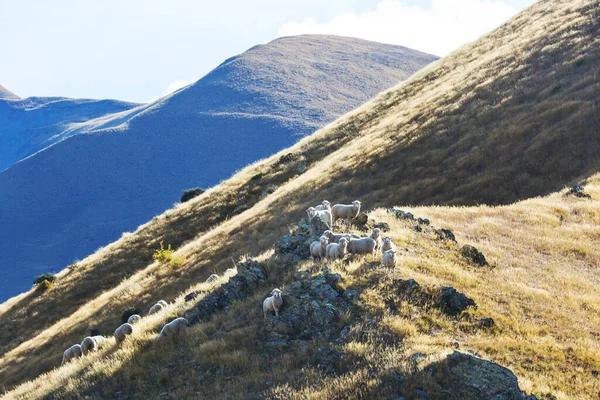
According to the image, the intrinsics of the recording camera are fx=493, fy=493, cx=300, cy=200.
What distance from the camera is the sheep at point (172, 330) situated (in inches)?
518

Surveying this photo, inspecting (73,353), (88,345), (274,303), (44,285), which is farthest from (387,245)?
(44,285)

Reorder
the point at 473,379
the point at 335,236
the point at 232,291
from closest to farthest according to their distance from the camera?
the point at 473,379 → the point at 232,291 → the point at 335,236

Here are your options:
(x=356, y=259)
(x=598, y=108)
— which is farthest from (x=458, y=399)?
(x=598, y=108)

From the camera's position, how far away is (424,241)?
58.0ft

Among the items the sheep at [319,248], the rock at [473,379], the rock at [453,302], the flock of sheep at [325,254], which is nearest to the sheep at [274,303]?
the flock of sheep at [325,254]

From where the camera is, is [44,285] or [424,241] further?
[44,285]

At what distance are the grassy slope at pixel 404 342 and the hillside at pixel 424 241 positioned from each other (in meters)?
0.06

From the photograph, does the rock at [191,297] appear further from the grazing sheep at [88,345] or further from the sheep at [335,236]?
the sheep at [335,236]

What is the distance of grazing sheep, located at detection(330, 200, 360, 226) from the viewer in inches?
799

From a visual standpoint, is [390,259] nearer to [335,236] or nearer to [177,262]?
[335,236]

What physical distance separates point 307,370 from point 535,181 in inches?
872

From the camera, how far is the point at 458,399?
8680 millimetres

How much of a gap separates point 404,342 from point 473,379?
6.07ft

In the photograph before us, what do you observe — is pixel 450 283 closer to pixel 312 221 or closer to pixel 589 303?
pixel 589 303
